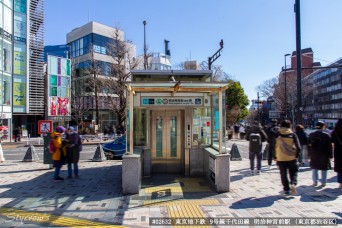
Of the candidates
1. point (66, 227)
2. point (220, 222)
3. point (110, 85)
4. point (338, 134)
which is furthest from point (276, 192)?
point (110, 85)

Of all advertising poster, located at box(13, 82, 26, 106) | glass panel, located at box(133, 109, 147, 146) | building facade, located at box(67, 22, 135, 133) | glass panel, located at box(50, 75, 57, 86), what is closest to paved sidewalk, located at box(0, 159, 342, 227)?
glass panel, located at box(133, 109, 147, 146)

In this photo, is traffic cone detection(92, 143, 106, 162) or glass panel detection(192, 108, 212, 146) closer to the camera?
glass panel detection(192, 108, 212, 146)

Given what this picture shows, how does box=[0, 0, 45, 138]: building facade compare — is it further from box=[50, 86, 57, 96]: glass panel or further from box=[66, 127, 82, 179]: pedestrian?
box=[66, 127, 82, 179]: pedestrian

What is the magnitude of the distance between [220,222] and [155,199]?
6.64 feet

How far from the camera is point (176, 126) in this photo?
407 inches

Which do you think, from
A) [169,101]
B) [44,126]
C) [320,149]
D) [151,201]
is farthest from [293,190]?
[44,126]

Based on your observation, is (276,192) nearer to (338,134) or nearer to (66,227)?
(338,134)

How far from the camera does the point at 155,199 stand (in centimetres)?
698

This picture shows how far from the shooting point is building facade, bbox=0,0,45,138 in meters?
32.5

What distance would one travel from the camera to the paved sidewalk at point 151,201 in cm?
569

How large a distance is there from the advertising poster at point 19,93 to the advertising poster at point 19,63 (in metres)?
1.36

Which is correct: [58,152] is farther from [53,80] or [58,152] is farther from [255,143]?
[53,80]

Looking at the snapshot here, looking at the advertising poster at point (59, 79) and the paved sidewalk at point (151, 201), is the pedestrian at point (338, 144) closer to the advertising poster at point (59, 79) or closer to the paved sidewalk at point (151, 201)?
the paved sidewalk at point (151, 201)

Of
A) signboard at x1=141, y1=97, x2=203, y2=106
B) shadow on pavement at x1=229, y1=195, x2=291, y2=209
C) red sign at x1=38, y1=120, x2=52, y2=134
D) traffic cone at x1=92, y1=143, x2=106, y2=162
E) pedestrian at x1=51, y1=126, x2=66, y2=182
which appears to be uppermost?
signboard at x1=141, y1=97, x2=203, y2=106
